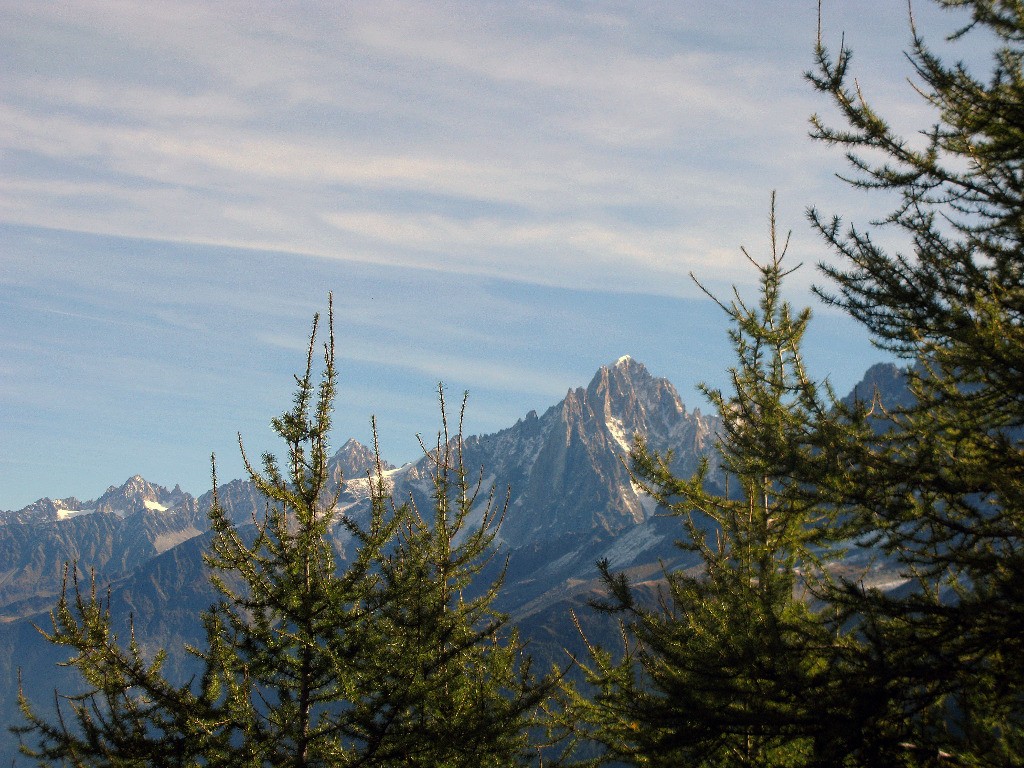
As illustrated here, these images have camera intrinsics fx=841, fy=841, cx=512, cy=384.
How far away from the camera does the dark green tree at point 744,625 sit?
249 inches

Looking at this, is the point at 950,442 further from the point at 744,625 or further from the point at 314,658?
the point at 314,658

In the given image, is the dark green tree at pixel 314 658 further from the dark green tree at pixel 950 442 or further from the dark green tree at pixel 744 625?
the dark green tree at pixel 950 442

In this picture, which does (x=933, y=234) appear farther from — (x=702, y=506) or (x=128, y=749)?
(x=128, y=749)

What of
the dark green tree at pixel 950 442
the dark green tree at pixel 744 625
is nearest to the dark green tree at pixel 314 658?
the dark green tree at pixel 744 625

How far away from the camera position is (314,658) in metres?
10.7

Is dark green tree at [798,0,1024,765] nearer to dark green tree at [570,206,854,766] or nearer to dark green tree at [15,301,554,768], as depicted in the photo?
dark green tree at [570,206,854,766]

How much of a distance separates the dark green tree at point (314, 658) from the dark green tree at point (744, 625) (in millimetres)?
1804

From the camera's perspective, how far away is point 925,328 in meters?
7.17

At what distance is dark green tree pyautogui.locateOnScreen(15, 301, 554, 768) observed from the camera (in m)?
9.86

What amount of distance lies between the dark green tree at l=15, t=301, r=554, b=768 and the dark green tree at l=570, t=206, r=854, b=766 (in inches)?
71.0

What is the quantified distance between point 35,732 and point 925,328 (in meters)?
10.7

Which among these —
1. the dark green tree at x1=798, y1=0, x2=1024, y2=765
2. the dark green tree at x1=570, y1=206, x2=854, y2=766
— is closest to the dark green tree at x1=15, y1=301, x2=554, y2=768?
the dark green tree at x1=570, y1=206, x2=854, y2=766

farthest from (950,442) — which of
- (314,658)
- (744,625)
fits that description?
(314,658)

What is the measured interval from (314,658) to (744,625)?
210 inches
